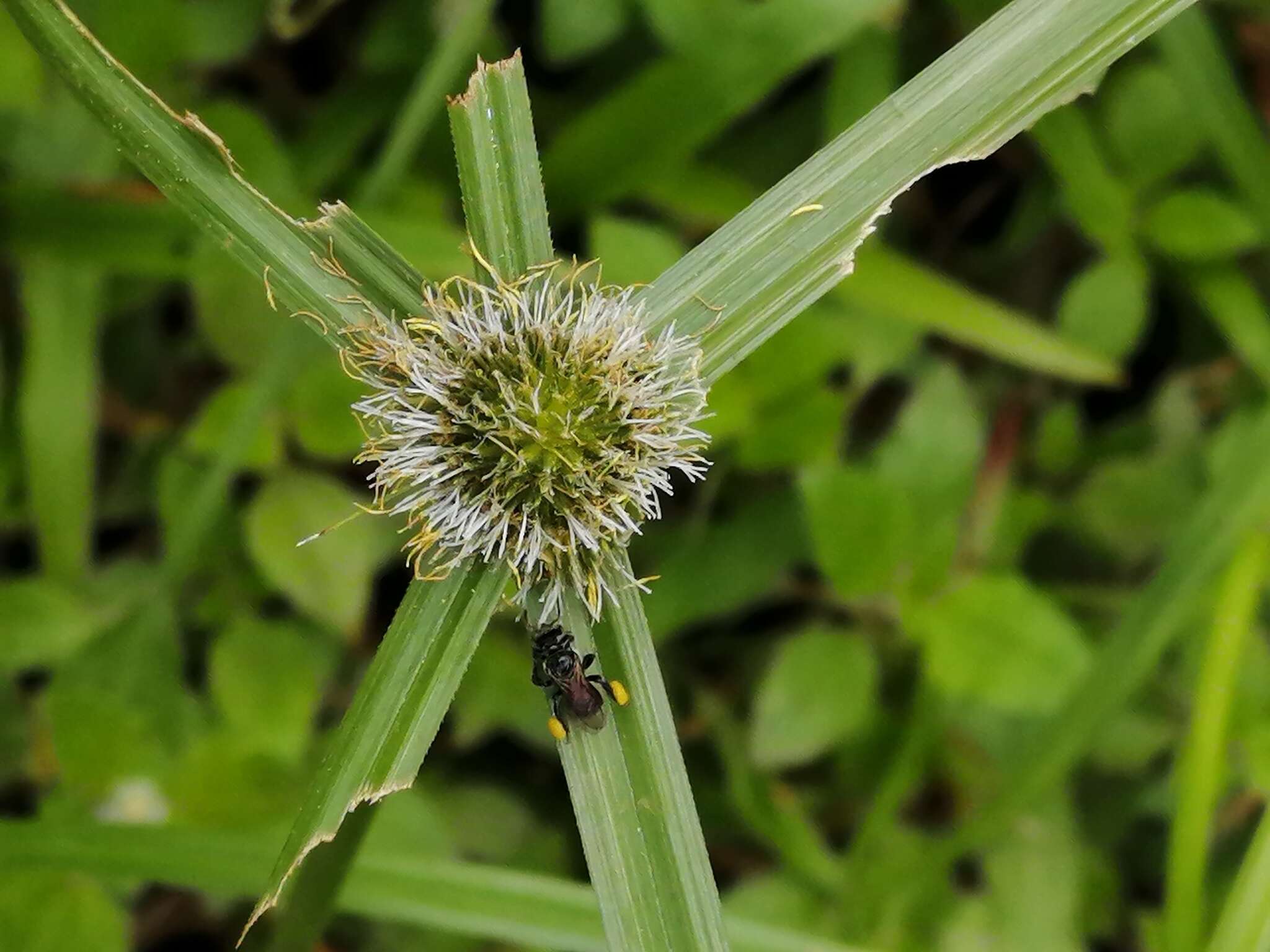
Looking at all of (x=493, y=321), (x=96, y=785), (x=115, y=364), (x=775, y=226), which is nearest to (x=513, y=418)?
(x=493, y=321)

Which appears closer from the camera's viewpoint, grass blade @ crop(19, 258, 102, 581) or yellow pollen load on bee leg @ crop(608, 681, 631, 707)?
yellow pollen load on bee leg @ crop(608, 681, 631, 707)

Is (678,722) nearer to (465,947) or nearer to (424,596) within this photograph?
(465,947)

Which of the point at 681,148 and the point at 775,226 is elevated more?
the point at 681,148

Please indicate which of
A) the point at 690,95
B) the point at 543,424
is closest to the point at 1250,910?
the point at 543,424

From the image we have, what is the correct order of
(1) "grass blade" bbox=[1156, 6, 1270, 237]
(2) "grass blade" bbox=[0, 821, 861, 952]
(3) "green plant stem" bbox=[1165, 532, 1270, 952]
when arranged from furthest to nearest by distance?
(1) "grass blade" bbox=[1156, 6, 1270, 237]
(3) "green plant stem" bbox=[1165, 532, 1270, 952]
(2) "grass blade" bbox=[0, 821, 861, 952]

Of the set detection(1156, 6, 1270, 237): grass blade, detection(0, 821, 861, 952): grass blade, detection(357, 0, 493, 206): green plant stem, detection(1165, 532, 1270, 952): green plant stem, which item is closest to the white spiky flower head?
detection(0, 821, 861, 952): grass blade

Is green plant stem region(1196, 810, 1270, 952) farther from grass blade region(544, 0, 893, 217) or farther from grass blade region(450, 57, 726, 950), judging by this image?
grass blade region(544, 0, 893, 217)

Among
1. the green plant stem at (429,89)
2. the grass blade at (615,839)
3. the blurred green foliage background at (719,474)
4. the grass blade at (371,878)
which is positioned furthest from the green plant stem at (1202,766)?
the green plant stem at (429,89)
